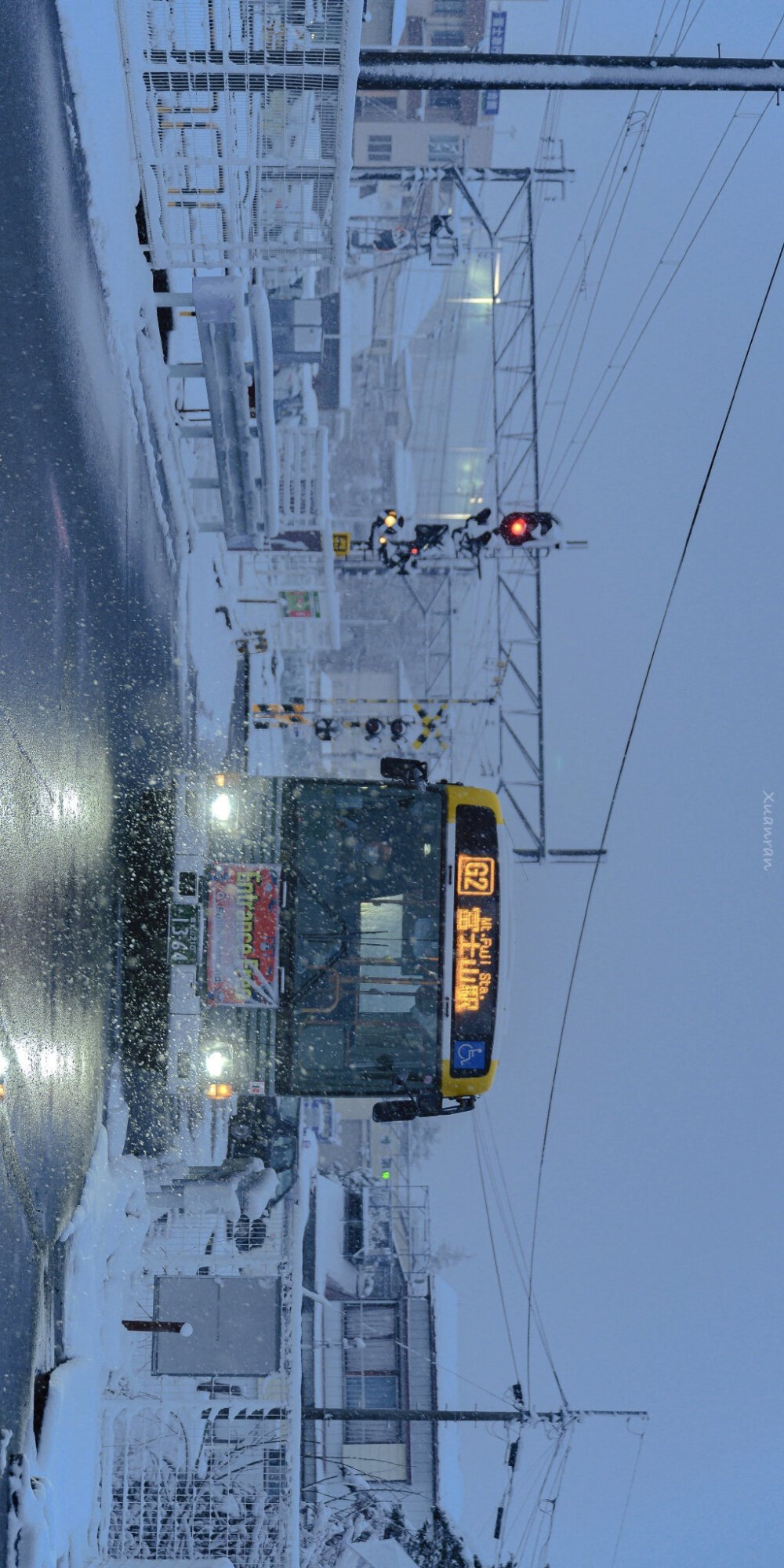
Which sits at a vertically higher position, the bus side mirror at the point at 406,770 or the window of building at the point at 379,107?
the window of building at the point at 379,107

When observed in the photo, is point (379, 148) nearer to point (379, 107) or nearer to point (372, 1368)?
point (379, 107)

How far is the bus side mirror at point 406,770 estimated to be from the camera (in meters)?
9.74

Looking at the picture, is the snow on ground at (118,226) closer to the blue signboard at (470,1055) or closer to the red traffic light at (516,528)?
the red traffic light at (516,528)

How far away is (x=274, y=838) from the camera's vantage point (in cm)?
989

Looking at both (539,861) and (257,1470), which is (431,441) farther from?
(257,1470)

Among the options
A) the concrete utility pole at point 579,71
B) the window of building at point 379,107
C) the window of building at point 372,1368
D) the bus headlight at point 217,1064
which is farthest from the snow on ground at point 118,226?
the window of building at point 379,107

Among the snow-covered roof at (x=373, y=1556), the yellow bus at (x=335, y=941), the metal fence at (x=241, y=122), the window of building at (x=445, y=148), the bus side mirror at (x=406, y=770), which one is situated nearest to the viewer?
the metal fence at (x=241, y=122)

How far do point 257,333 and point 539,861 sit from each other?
7548 millimetres

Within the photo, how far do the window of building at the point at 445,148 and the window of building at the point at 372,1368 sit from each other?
94.8 ft

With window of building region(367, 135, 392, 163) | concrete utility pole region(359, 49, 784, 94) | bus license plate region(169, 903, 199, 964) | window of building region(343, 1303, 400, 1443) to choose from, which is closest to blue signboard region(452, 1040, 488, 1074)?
bus license plate region(169, 903, 199, 964)

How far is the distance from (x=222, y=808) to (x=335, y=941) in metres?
1.64

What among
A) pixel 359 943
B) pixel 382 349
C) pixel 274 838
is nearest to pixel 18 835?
pixel 274 838

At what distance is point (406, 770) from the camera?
32.2 feet

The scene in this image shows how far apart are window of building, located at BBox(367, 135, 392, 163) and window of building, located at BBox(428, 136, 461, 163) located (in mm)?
1230
